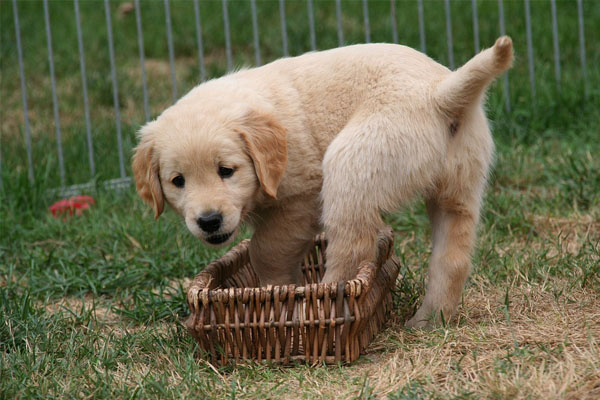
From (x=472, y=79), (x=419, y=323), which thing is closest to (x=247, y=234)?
(x=419, y=323)

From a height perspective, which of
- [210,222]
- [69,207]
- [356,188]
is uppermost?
[356,188]

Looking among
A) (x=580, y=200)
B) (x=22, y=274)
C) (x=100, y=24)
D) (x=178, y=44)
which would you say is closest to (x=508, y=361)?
(x=580, y=200)

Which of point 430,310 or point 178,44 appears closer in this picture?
point 430,310

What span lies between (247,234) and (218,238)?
1657 mm

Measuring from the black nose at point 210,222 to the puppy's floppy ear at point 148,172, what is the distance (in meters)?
0.40

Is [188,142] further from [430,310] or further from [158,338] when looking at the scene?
[430,310]

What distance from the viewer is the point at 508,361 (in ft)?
9.53

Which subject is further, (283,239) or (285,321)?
(283,239)

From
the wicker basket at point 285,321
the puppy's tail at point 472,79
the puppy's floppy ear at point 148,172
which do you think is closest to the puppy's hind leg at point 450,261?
the wicker basket at point 285,321

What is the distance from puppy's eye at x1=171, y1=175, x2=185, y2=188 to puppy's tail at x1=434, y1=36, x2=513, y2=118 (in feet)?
3.64

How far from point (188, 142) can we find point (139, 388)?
1006 millimetres

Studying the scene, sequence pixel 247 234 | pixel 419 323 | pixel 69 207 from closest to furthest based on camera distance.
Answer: pixel 419 323 → pixel 247 234 → pixel 69 207

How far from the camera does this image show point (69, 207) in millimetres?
5363

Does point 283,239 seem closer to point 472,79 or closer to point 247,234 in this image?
point 472,79
